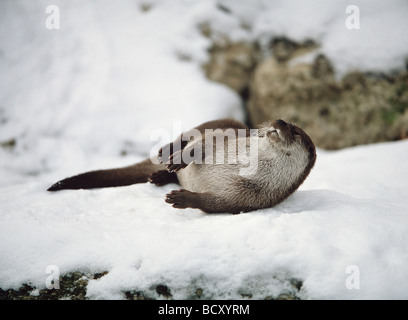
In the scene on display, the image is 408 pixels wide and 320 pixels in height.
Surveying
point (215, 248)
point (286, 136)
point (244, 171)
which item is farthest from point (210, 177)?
point (215, 248)

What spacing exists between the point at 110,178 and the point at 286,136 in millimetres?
1328

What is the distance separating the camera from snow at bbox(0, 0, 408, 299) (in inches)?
59.9

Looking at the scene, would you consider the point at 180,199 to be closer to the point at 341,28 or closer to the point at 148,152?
the point at 148,152

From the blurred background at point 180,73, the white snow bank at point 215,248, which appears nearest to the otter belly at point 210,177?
the white snow bank at point 215,248

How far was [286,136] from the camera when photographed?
78.4 inches

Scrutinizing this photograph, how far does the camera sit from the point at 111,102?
4566mm

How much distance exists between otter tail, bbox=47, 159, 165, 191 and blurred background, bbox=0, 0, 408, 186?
1.16 m

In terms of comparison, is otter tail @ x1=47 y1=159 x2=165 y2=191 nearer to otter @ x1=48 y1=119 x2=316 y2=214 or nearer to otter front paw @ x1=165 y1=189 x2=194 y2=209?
otter @ x1=48 y1=119 x2=316 y2=214

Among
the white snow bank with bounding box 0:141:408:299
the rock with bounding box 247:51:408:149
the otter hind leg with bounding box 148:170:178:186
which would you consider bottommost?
the white snow bank with bounding box 0:141:408:299

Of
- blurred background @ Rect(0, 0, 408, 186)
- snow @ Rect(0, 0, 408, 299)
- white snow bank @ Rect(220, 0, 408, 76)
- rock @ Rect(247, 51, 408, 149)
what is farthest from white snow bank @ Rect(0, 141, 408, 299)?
white snow bank @ Rect(220, 0, 408, 76)

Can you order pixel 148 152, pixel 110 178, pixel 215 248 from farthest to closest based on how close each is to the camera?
1. pixel 148 152
2. pixel 110 178
3. pixel 215 248

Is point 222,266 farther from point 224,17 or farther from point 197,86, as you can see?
point 224,17

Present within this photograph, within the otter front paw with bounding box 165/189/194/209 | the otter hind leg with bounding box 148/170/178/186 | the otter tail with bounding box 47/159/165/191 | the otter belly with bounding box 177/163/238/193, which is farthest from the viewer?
the otter hind leg with bounding box 148/170/178/186
